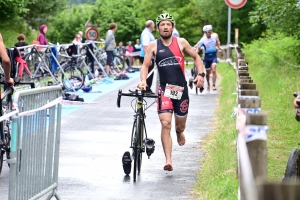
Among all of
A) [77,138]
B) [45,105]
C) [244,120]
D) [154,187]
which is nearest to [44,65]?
[77,138]

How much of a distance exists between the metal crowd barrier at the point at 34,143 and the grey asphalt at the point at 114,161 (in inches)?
57.7

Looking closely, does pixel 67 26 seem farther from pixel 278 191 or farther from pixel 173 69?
pixel 278 191

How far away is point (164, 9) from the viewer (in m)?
73.4

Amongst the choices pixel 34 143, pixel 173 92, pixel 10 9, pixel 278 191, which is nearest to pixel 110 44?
pixel 10 9

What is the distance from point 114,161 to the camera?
11695 mm

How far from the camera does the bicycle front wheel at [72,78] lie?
2309 centimetres

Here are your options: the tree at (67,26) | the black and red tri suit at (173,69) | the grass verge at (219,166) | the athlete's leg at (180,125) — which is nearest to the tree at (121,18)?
the tree at (67,26)

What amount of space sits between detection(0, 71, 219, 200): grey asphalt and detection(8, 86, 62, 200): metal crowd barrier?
1466 millimetres

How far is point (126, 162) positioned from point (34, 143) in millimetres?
3263

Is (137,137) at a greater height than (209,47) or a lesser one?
lesser

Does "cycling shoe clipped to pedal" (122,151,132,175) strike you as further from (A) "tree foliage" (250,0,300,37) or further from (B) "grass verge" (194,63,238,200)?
(A) "tree foliage" (250,0,300,37)

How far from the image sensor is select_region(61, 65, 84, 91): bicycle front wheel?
75.8ft

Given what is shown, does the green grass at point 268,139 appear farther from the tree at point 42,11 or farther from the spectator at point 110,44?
the tree at point 42,11

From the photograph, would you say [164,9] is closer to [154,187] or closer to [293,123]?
[293,123]
